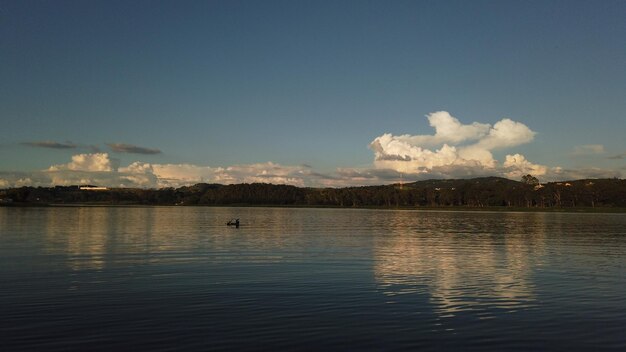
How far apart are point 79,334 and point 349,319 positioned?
29.2 feet

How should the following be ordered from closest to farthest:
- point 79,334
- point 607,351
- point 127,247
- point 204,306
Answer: point 607,351 → point 79,334 → point 204,306 → point 127,247

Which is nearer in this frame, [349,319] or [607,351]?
[607,351]

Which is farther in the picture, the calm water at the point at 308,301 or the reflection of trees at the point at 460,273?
the reflection of trees at the point at 460,273

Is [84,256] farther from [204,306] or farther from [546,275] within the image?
[546,275]

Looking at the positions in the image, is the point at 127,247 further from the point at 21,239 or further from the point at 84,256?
the point at 21,239

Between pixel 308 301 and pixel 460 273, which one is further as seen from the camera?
pixel 460 273

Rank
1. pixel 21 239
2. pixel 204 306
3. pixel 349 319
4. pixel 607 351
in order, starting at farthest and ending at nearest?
pixel 21 239
pixel 204 306
pixel 349 319
pixel 607 351

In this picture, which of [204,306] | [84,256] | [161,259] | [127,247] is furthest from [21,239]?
[204,306]

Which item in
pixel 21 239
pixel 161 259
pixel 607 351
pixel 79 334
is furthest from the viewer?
pixel 21 239

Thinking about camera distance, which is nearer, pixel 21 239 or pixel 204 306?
pixel 204 306

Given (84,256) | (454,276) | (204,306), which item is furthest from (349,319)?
(84,256)

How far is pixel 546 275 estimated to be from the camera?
102ft

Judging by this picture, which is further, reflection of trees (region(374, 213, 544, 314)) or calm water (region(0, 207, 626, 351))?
reflection of trees (region(374, 213, 544, 314))

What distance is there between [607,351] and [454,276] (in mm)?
14717
